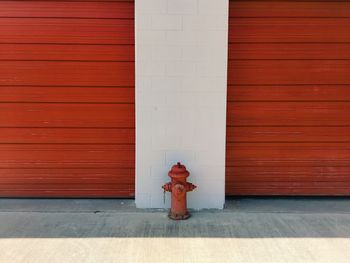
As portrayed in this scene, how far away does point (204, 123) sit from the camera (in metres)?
4.57

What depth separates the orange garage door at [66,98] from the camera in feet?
15.5

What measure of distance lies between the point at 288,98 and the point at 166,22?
1681 millimetres

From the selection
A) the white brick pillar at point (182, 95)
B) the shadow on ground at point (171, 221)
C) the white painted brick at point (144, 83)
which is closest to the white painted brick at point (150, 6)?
the white brick pillar at point (182, 95)

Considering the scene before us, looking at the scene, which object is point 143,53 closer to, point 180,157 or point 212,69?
point 212,69

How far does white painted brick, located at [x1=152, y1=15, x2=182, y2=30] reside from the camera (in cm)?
444

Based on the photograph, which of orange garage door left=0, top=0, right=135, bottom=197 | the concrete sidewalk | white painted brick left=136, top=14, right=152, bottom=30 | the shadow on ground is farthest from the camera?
orange garage door left=0, top=0, right=135, bottom=197

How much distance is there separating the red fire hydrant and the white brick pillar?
0.24 meters

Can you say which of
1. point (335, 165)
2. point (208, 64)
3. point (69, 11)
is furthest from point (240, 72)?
point (69, 11)

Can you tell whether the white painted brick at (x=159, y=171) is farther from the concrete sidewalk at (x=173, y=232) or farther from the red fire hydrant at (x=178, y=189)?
the concrete sidewalk at (x=173, y=232)

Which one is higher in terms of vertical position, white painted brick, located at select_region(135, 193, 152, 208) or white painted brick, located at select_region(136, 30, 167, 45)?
white painted brick, located at select_region(136, 30, 167, 45)

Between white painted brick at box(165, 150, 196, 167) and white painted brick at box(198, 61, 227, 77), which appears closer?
white painted brick at box(198, 61, 227, 77)

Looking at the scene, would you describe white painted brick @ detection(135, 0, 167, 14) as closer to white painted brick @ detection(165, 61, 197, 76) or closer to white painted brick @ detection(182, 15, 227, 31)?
white painted brick @ detection(182, 15, 227, 31)

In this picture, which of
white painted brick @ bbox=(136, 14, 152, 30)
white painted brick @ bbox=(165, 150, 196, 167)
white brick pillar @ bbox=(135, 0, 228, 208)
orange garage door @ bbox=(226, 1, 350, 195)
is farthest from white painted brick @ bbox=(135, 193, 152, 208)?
white painted brick @ bbox=(136, 14, 152, 30)

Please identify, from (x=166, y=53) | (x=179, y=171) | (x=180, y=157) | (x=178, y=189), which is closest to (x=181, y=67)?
(x=166, y=53)
